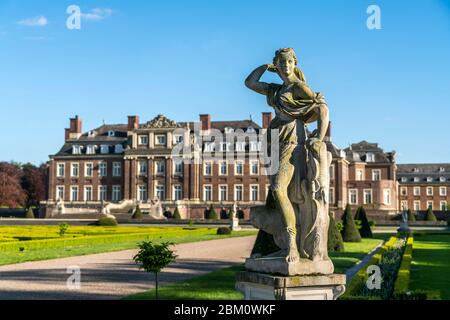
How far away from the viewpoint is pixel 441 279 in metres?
12.5

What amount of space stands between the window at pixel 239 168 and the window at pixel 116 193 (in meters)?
12.1

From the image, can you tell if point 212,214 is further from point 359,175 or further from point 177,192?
point 359,175

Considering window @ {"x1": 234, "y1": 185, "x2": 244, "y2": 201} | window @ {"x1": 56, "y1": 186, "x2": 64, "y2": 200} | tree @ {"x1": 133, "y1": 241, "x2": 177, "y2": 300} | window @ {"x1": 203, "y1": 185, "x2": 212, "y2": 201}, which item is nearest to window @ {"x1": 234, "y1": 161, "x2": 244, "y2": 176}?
window @ {"x1": 234, "y1": 185, "x2": 244, "y2": 201}

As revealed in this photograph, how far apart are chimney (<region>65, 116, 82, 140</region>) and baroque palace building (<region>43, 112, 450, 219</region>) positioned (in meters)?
0.11

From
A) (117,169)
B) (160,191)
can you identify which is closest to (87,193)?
(117,169)

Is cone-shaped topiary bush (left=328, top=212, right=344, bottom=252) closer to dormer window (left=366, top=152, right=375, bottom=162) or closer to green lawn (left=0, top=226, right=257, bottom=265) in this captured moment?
green lawn (left=0, top=226, right=257, bottom=265)

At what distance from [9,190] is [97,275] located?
55380 mm

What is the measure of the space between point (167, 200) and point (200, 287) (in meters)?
43.6

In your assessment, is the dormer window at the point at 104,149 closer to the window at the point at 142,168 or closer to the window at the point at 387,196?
the window at the point at 142,168

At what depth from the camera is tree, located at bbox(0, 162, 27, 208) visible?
2496 inches

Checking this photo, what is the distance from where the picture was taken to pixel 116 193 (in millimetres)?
57125

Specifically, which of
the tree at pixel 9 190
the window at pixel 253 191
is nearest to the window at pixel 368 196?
the window at pixel 253 191

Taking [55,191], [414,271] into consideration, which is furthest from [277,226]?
[55,191]
